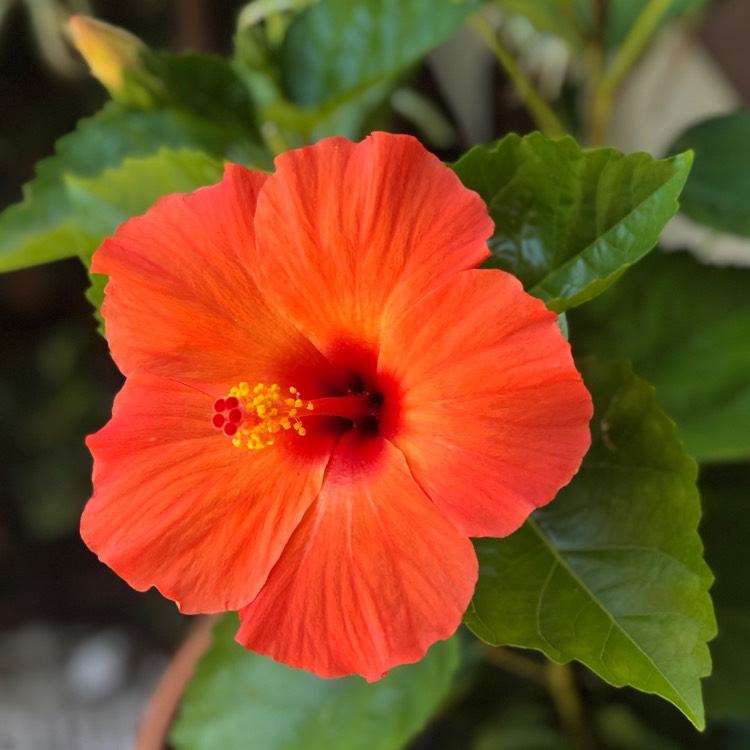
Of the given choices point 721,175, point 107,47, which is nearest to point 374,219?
point 107,47

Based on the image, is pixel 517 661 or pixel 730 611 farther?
pixel 517 661

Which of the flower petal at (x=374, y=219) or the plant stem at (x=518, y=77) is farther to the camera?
the plant stem at (x=518, y=77)

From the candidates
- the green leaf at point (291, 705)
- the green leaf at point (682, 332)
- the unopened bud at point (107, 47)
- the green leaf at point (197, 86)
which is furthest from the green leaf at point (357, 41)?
the green leaf at point (291, 705)

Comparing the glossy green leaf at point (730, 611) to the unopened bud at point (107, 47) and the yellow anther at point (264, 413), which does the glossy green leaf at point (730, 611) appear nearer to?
the yellow anther at point (264, 413)

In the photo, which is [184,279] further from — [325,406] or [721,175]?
[721,175]

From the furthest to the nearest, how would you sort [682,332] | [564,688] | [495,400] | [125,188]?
[564,688] < [682,332] < [125,188] < [495,400]

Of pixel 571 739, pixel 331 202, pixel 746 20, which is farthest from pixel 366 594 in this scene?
pixel 746 20
